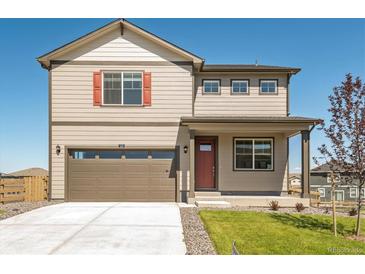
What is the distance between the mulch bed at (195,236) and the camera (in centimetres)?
567

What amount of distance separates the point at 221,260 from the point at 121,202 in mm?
8045

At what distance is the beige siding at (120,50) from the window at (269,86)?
3971 millimetres

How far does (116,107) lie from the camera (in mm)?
12805

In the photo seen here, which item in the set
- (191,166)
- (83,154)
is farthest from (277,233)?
(83,154)

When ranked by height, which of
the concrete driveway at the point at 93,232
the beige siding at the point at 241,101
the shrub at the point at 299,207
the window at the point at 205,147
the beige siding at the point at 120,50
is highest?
the beige siding at the point at 120,50

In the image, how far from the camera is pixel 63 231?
711cm

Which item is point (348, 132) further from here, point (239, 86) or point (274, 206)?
point (239, 86)

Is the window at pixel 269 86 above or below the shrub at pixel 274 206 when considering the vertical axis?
above

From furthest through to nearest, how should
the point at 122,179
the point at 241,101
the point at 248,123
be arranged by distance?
the point at 241,101, the point at 122,179, the point at 248,123

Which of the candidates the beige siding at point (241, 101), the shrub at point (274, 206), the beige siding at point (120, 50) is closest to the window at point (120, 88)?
the beige siding at point (120, 50)

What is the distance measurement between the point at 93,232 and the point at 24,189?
7.68m

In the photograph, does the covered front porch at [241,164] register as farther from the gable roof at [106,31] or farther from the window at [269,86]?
the gable roof at [106,31]

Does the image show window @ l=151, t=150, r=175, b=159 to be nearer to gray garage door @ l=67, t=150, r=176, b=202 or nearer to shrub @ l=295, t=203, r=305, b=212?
gray garage door @ l=67, t=150, r=176, b=202

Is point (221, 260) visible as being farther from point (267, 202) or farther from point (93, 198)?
point (93, 198)
